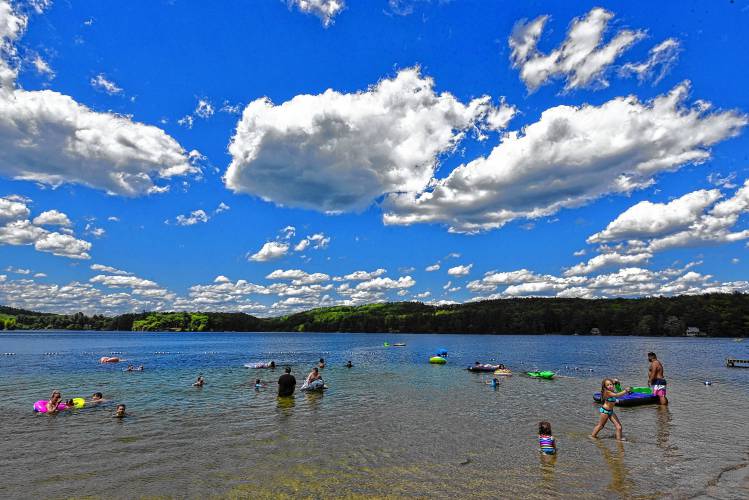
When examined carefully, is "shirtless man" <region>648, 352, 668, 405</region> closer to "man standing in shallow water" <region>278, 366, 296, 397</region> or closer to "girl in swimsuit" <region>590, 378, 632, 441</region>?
"girl in swimsuit" <region>590, 378, 632, 441</region>

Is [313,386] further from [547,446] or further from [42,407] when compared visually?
[547,446]

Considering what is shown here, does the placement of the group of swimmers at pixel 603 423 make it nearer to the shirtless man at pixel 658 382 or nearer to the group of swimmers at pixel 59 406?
the shirtless man at pixel 658 382

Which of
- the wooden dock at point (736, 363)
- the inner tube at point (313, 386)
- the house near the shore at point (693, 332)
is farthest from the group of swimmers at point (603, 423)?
the house near the shore at point (693, 332)

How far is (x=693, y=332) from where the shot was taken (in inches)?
7244

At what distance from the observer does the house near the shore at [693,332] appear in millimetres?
183150

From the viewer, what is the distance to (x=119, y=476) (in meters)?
13.6

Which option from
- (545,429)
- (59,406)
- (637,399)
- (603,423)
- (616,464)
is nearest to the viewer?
(616,464)

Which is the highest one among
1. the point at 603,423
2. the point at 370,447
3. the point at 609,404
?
the point at 609,404

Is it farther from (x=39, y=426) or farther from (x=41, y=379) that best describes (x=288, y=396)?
(x=41, y=379)

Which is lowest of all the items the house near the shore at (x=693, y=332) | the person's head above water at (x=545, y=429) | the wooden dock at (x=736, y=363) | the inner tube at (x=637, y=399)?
the wooden dock at (x=736, y=363)

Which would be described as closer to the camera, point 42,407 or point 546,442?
point 546,442

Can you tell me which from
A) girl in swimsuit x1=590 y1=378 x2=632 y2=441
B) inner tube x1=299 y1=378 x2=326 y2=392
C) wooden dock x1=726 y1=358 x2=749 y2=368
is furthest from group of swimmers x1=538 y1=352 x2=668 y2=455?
wooden dock x1=726 y1=358 x2=749 y2=368

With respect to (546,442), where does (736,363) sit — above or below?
below

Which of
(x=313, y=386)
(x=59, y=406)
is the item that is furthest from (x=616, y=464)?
(x=59, y=406)
